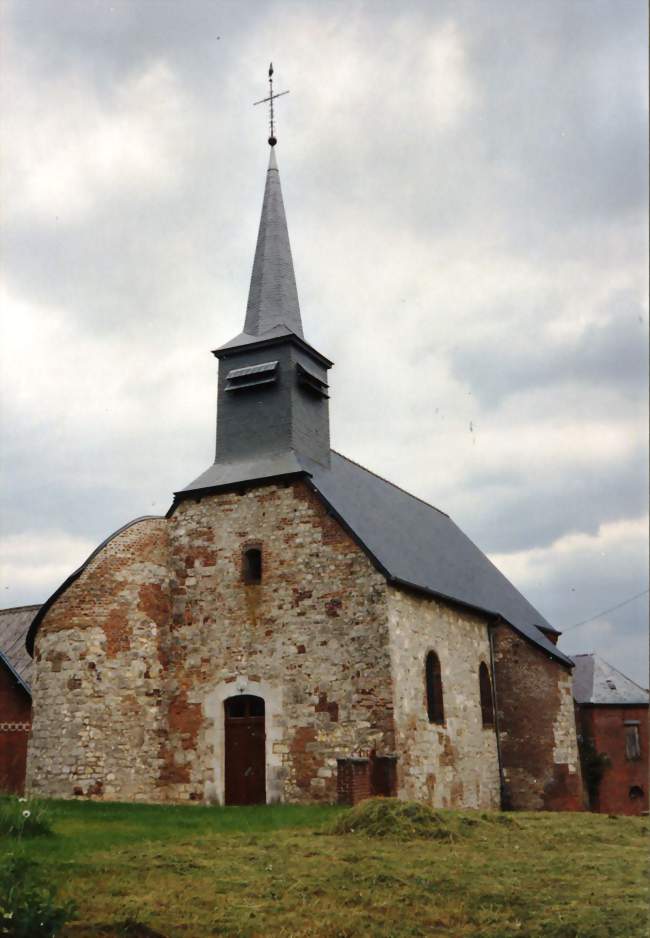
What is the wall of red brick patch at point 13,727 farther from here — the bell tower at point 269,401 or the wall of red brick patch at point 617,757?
the wall of red brick patch at point 617,757

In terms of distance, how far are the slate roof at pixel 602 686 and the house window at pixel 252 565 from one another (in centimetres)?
1336

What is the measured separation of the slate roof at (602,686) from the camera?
94.3 ft

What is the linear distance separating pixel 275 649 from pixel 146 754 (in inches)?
137

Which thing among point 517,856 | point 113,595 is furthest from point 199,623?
point 517,856

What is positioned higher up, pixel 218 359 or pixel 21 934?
pixel 218 359

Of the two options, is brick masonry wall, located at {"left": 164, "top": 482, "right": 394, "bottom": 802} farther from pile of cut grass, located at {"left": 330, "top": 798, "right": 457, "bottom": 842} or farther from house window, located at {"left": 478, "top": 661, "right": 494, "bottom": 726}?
house window, located at {"left": 478, "top": 661, "right": 494, "bottom": 726}

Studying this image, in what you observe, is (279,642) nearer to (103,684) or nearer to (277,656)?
(277,656)

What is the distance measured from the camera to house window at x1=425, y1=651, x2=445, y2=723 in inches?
801

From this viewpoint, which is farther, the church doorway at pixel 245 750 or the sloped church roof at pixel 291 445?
the sloped church roof at pixel 291 445

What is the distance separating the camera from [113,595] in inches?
773

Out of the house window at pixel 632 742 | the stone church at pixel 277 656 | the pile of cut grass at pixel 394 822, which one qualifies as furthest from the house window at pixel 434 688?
the house window at pixel 632 742

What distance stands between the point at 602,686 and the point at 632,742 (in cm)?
204

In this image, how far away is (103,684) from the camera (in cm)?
1891

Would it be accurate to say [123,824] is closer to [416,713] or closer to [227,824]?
[227,824]
